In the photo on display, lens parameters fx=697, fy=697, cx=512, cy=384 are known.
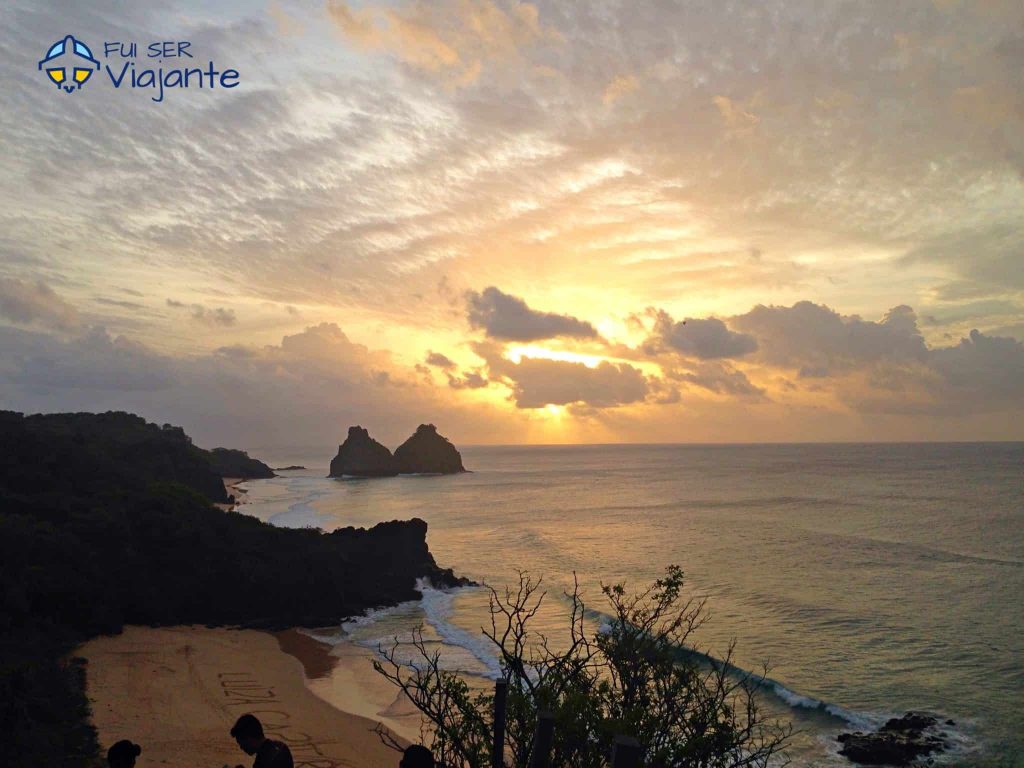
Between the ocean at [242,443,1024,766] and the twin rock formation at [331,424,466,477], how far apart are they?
211 feet

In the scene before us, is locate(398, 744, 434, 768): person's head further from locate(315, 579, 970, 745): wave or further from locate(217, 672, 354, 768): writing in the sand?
locate(315, 579, 970, 745): wave

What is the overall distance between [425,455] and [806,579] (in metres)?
150

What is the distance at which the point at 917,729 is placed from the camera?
73.5ft

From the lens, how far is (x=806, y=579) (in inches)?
1820

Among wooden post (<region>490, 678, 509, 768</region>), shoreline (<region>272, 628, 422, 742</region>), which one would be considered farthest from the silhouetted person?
shoreline (<region>272, 628, 422, 742</region>)

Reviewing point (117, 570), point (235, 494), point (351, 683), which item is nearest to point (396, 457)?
point (235, 494)

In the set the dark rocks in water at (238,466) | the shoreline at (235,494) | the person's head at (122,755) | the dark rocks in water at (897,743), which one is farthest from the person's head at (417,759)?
the dark rocks in water at (238,466)

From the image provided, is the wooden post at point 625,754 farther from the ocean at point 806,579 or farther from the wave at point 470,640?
the ocean at point 806,579

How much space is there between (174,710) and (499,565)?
34.6 m

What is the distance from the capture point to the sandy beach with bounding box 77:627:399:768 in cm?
1848

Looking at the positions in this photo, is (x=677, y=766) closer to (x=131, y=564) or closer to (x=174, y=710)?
(x=174, y=710)

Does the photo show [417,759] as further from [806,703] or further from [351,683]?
[806,703]

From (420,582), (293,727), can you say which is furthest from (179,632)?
(420,582)

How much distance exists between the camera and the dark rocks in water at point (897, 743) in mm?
20562
